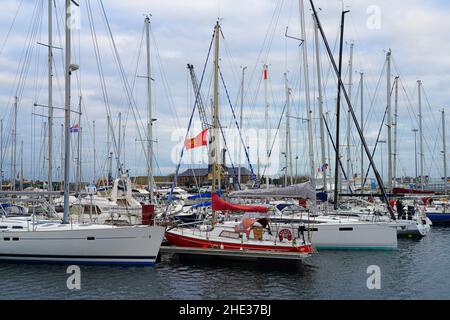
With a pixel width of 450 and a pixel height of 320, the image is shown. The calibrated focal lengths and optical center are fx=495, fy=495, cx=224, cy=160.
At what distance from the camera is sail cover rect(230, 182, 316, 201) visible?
1101 inches

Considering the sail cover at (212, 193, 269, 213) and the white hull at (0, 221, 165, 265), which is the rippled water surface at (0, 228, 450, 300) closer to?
the white hull at (0, 221, 165, 265)

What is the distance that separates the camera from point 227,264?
→ 82.4ft

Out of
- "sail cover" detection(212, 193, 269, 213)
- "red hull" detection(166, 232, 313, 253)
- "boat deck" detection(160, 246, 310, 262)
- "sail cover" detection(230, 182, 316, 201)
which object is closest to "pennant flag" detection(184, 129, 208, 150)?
"sail cover" detection(230, 182, 316, 201)

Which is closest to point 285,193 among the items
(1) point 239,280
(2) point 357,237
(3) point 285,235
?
(3) point 285,235

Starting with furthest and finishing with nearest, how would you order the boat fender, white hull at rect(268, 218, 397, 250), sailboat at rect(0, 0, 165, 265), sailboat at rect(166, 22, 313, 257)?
white hull at rect(268, 218, 397, 250) → the boat fender → sailboat at rect(166, 22, 313, 257) → sailboat at rect(0, 0, 165, 265)

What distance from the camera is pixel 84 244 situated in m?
23.8

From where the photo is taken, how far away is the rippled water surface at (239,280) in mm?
19375

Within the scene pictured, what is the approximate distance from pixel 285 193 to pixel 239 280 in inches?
301

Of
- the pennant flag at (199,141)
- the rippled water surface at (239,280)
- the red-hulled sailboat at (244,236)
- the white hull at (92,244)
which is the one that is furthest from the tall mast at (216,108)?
the rippled water surface at (239,280)

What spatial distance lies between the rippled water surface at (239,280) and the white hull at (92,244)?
574 mm

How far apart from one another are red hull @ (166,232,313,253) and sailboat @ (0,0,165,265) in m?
2.62

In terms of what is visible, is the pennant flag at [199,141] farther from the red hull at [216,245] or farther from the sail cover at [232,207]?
the red hull at [216,245]
